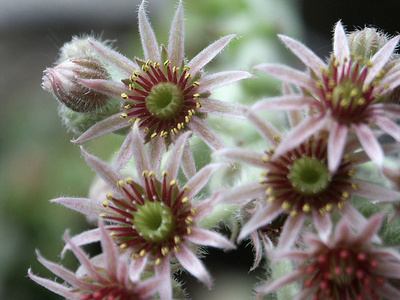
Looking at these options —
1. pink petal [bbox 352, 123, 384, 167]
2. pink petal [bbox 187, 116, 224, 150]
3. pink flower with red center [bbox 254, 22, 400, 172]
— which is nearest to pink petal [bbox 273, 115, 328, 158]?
pink flower with red center [bbox 254, 22, 400, 172]

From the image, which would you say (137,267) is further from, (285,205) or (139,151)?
(285,205)

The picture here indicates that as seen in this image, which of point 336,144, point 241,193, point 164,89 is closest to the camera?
point 336,144

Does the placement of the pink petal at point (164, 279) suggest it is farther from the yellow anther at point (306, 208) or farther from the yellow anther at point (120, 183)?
the yellow anther at point (306, 208)

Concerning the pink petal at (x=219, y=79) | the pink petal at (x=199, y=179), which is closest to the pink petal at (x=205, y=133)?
the pink petal at (x=219, y=79)

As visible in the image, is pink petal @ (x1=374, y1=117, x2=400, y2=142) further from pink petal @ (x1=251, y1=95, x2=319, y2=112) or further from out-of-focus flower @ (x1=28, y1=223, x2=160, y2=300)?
out-of-focus flower @ (x1=28, y1=223, x2=160, y2=300)

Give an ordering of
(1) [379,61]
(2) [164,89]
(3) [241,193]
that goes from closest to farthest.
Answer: (3) [241,193], (1) [379,61], (2) [164,89]

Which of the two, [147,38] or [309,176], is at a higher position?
[147,38]

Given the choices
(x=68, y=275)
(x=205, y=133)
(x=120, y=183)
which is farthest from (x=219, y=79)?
(x=68, y=275)
